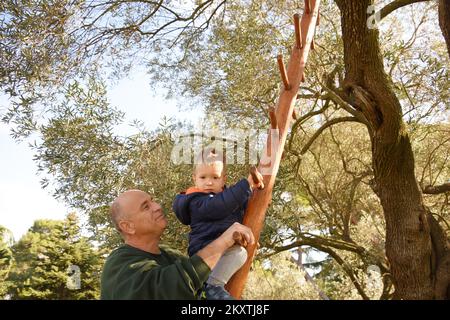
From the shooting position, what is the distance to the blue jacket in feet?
10.6

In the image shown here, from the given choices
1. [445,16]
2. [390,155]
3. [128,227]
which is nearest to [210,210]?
[128,227]

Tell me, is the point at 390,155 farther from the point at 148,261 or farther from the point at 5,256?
the point at 5,256

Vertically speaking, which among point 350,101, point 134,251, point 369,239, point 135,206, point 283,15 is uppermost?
point 283,15

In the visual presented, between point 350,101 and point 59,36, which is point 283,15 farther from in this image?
point 59,36

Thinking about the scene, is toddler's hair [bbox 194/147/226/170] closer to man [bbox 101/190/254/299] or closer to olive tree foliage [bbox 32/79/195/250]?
man [bbox 101/190/254/299]

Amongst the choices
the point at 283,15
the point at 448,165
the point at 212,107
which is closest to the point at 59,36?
the point at 212,107

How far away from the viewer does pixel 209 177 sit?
3.47 metres

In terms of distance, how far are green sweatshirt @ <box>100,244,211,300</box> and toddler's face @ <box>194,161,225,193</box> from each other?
0.72m

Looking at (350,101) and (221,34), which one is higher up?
(221,34)

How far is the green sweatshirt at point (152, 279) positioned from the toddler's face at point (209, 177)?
0.72m

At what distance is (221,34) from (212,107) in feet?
4.77

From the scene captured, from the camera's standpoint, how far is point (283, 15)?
10047 millimetres

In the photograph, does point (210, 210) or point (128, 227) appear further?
point (210, 210)

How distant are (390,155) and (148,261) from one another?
5490mm
